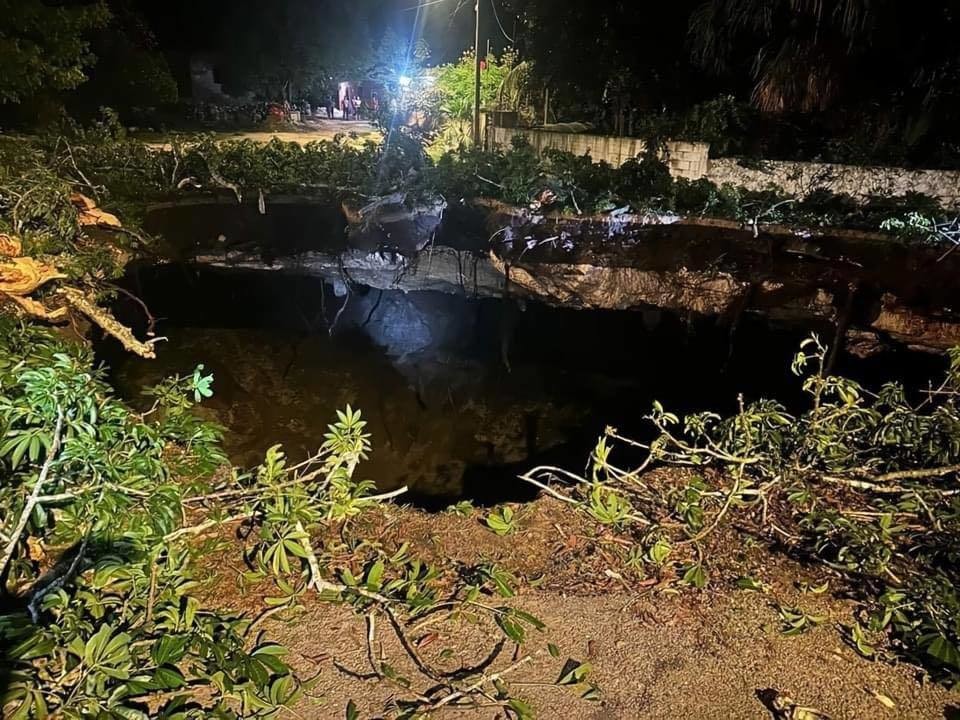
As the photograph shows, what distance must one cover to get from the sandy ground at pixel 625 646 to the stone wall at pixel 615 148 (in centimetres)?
1020

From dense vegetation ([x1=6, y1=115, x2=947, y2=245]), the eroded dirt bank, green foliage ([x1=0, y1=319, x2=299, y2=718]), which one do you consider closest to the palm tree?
dense vegetation ([x1=6, y1=115, x2=947, y2=245])

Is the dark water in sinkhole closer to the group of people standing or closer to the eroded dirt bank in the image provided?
the eroded dirt bank

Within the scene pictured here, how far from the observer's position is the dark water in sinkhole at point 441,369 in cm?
624

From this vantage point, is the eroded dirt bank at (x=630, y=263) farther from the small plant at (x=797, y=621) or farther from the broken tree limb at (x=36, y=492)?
the broken tree limb at (x=36, y=492)

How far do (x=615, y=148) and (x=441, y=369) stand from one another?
7159 millimetres

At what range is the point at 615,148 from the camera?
41.8 feet

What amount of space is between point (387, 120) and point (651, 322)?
31.7 feet

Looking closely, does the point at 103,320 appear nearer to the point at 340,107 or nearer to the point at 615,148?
the point at 615,148

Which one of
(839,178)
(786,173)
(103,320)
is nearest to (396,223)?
(103,320)

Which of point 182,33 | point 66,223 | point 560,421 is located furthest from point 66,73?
point 182,33

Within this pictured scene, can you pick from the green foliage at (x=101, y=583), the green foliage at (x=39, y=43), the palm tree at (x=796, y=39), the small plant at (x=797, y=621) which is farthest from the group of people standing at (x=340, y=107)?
the small plant at (x=797, y=621)

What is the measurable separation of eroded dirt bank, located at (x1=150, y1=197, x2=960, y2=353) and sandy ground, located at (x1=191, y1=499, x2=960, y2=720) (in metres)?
6.29

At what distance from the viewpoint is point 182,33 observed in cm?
2172

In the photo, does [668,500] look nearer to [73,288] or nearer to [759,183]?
[73,288]
